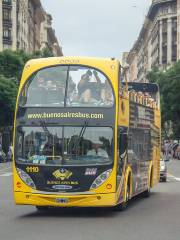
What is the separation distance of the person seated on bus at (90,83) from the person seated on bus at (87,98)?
0.20ft

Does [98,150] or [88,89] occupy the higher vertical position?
[88,89]

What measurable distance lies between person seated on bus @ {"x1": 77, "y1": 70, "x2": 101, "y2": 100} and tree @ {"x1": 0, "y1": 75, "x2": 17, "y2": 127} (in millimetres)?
50749

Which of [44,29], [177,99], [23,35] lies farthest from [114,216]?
[44,29]

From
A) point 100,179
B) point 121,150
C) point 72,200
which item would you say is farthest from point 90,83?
point 72,200

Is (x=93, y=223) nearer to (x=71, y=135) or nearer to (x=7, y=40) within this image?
(x=71, y=135)

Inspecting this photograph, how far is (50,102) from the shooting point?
15.6 meters

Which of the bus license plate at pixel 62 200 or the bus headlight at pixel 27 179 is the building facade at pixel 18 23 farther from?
the bus license plate at pixel 62 200

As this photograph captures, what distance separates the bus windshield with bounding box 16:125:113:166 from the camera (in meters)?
15.1

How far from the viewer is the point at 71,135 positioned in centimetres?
1521

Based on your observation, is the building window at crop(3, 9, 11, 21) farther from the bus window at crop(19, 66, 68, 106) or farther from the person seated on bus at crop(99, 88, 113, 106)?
the person seated on bus at crop(99, 88, 113, 106)

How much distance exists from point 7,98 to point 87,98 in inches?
2030

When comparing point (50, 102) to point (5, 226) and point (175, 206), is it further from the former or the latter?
point (175, 206)

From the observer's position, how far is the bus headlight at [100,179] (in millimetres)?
14992

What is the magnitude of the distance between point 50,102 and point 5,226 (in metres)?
3.27
